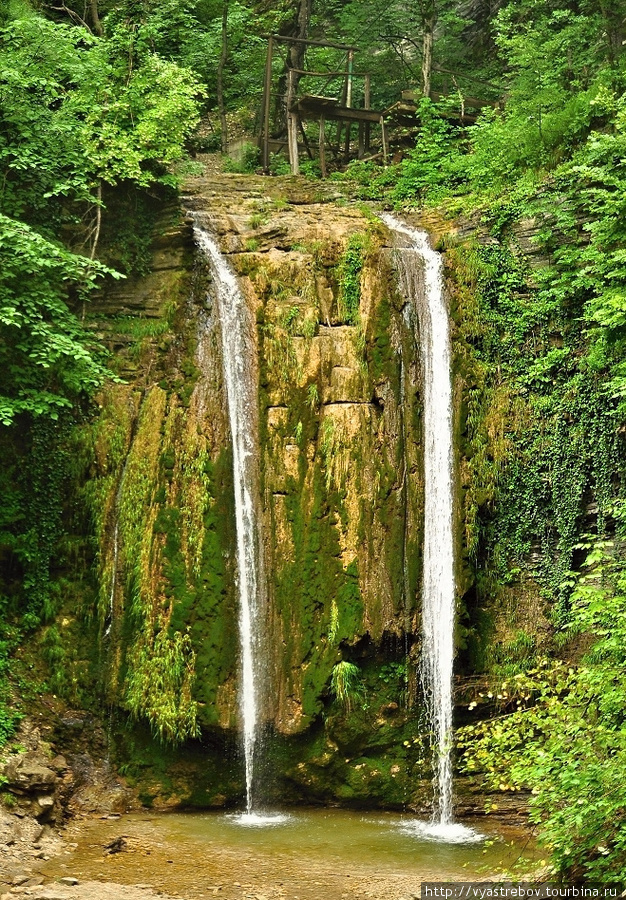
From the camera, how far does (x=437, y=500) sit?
453 inches

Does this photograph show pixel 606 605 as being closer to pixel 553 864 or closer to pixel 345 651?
pixel 553 864

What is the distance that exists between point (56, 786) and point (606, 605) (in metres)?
6.28

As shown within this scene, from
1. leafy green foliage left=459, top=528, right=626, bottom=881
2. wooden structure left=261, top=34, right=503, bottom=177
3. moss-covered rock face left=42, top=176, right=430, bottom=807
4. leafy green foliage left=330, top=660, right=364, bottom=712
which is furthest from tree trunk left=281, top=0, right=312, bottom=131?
leafy green foliage left=459, top=528, right=626, bottom=881

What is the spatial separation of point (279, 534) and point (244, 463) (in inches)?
41.4

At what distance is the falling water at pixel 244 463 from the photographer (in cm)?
1055

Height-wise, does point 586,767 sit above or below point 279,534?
below

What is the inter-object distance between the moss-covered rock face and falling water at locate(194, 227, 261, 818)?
13 centimetres

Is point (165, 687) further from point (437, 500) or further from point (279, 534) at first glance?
point (437, 500)

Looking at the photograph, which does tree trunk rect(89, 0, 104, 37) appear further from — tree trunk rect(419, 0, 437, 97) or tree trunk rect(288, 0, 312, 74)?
tree trunk rect(419, 0, 437, 97)

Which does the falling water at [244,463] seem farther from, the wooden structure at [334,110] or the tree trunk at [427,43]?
the tree trunk at [427,43]

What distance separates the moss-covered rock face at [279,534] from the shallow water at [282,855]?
0.74 meters

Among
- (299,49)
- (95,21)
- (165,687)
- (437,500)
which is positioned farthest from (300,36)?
(165,687)

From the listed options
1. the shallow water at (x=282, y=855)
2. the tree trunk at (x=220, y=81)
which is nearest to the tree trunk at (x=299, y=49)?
the tree trunk at (x=220, y=81)

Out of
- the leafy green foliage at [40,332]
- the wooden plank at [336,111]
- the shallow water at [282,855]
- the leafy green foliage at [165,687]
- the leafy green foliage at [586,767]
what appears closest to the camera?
the leafy green foliage at [586,767]
